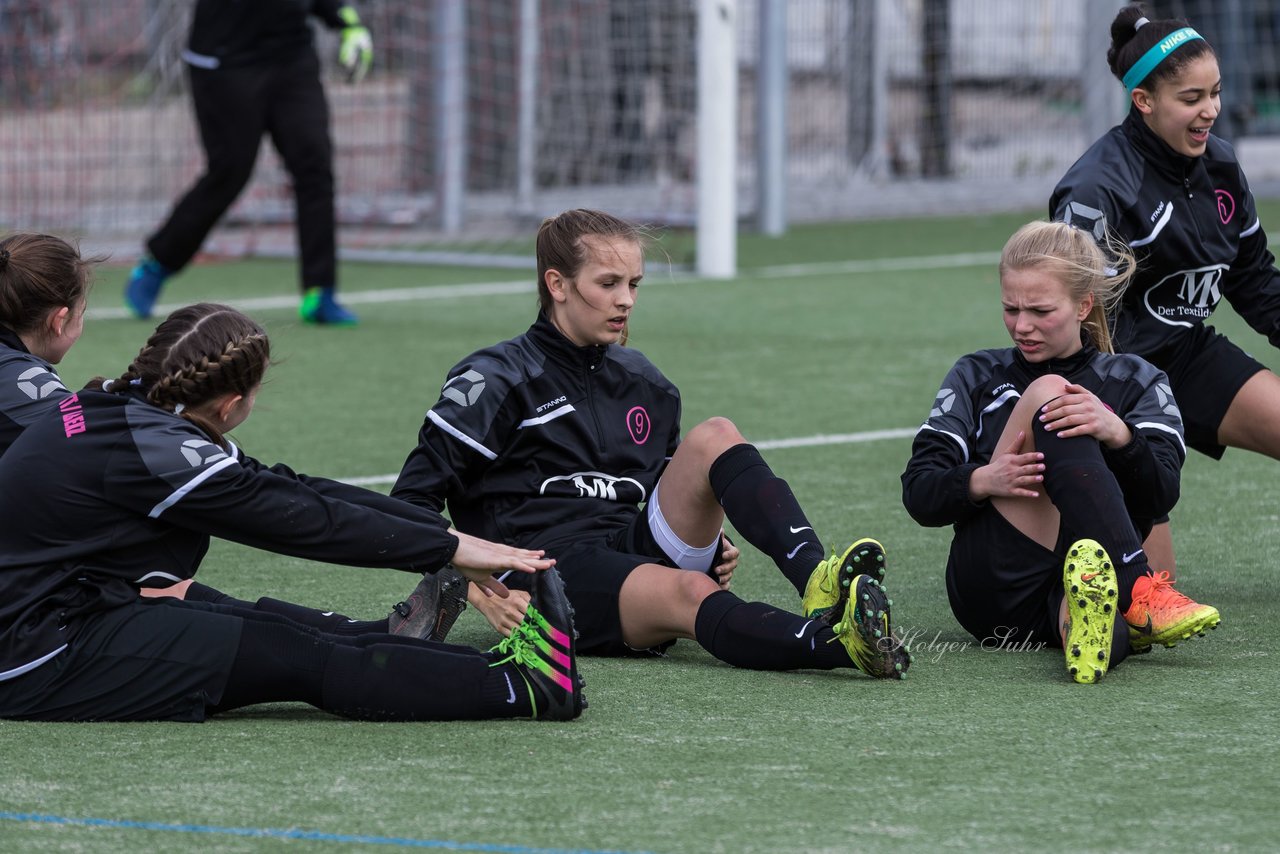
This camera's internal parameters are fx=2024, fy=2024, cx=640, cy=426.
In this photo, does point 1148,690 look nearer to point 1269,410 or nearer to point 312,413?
point 1269,410

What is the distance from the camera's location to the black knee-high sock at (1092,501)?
12.2ft

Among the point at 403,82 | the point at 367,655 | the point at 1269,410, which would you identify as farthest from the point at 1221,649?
the point at 403,82

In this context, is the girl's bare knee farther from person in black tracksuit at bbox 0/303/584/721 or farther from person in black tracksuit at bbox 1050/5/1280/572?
person in black tracksuit at bbox 1050/5/1280/572

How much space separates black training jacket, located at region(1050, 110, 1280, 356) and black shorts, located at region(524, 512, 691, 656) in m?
1.25

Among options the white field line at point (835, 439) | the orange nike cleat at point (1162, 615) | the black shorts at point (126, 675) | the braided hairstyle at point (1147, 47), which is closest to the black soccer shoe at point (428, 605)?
the black shorts at point (126, 675)

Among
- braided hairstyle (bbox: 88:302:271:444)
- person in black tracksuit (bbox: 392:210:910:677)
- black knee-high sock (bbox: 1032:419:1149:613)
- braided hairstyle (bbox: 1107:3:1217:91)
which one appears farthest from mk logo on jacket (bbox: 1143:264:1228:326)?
braided hairstyle (bbox: 88:302:271:444)

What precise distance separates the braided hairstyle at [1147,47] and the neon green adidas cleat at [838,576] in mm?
1529

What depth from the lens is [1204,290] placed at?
466 centimetres

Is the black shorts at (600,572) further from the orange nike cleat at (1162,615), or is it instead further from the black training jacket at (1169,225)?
the black training jacket at (1169,225)

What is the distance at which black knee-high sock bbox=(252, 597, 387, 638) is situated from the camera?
12.2ft

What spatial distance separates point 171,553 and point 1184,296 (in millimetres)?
2429

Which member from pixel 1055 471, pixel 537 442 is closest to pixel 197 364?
pixel 537 442

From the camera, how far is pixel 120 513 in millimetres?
3309

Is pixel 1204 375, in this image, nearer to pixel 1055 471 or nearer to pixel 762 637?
pixel 1055 471
